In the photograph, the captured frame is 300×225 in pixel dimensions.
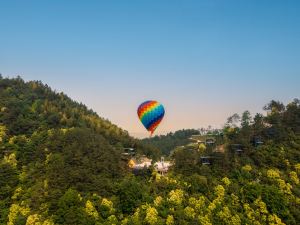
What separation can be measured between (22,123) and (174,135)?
73494 mm

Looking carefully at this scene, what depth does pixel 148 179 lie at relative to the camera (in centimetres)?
4691

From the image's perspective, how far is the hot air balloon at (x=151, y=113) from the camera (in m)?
53.2

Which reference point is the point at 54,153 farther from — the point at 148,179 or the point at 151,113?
the point at 151,113

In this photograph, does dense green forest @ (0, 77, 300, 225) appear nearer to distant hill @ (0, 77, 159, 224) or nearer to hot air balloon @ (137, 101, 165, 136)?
distant hill @ (0, 77, 159, 224)

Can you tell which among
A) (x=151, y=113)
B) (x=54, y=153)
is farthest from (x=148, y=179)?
(x=54, y=153)

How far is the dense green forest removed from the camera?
129 ft

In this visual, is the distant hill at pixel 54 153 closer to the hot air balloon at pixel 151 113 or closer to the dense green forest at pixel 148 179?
the dense green forest at pixel 148 179

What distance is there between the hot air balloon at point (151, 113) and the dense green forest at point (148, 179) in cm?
500

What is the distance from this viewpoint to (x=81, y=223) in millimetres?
37250

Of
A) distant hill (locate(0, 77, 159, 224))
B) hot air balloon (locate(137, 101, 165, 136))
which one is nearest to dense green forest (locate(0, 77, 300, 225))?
distant hill (locate(0, 77, 159, 224))

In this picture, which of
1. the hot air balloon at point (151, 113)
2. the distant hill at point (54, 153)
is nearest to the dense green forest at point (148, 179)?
the distant hill at point (54, 153)

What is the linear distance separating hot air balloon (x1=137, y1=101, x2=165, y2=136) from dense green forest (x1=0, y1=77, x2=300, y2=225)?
500cm

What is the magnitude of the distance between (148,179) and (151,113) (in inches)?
380

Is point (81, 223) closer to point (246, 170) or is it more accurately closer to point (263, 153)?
point (246, 170)
